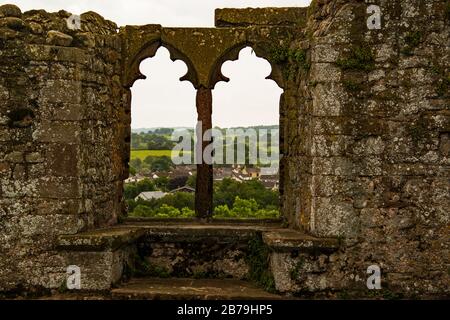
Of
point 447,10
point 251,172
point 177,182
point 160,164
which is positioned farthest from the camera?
point 160,164

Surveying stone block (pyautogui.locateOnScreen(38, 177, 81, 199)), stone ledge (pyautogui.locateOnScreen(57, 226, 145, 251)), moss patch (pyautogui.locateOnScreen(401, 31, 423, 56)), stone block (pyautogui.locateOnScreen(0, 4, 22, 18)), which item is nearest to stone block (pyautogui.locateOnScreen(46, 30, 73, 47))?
stone block (pyautogui.locateOnScreen(0, 4, 22, 18))

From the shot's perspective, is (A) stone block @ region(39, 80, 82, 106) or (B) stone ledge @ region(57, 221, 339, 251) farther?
(A) stone block @ region(39, 80, 82, 106)

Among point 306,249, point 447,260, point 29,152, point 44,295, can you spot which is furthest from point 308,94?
point 44,295

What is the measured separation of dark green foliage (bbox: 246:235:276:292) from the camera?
271 inches

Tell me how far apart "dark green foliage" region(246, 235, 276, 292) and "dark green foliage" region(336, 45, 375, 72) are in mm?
2083

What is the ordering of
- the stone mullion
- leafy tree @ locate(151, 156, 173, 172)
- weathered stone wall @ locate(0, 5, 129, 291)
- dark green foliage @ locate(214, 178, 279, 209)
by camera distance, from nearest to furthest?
weathered stone wall @ locate(0, 5, 129, 291) < the stone mullion < dark green foliage @ locate(214, 178, 279, 209) < leafy tree @ locate(151, 156, 173, 172)

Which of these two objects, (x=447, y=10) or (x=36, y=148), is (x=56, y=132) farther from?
(x=447, y=10)

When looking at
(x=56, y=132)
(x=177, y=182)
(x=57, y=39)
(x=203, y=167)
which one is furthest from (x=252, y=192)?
(x=57, y=39)

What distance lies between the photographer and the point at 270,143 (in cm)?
812

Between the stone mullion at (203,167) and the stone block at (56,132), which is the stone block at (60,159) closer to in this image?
the stone block at (56,132)

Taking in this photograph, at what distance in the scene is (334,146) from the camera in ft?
20.2

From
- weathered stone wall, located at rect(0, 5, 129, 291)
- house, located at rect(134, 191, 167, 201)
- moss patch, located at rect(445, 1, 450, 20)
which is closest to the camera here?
moss patch, located at rect(445, 1, 450, 20)

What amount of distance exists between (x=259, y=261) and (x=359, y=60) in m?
2.47

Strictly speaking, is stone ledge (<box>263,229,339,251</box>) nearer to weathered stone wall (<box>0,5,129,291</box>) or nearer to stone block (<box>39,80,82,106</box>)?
weathered stone wall (<box>0,5,129,291</box>)
